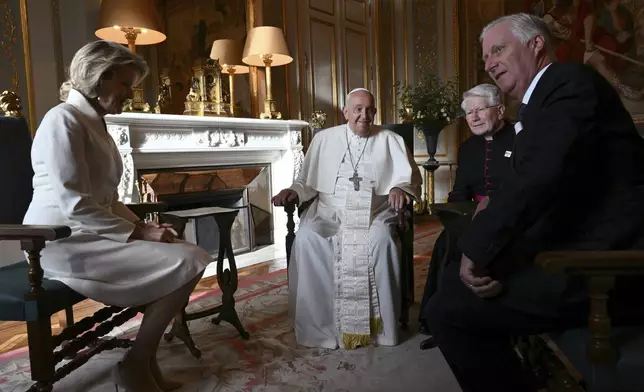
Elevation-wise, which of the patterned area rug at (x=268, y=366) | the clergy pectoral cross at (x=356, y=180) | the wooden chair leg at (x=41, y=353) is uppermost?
the clergy pectoral cross at (x=356, y=180)

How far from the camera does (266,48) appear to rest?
4.46 m

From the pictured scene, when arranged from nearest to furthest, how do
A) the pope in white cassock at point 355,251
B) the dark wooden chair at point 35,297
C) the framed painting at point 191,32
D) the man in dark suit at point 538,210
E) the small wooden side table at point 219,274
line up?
1. the man in dark suit at point 538,210
2. the dark wooden chair at point 35,297
3. the small wooden side table at point 219,274
4. the pope in white cassock at point 355,251
5. the framed painting at point 191,32

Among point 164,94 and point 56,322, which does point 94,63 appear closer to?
point 56,322

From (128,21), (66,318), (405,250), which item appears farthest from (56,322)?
(405,250)

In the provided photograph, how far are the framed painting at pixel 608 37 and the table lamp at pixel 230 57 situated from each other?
4270mm

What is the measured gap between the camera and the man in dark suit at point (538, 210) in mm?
1298

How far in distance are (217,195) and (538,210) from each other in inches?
145

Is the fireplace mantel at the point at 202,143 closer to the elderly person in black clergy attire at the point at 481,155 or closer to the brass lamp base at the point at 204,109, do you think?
the brass lamp base at the point at 204,109

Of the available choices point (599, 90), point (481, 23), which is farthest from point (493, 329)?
point (481, 23)

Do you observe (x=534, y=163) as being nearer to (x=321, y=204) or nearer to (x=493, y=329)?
(x=493, y=329)

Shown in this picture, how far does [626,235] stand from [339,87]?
17.4 feet

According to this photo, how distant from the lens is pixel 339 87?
20.9ft

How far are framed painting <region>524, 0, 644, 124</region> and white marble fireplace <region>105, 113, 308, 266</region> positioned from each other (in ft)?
13.2

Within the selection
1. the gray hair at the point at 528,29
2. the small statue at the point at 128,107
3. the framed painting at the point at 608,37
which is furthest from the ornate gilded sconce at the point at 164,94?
the framed painting at the point at 608,37
